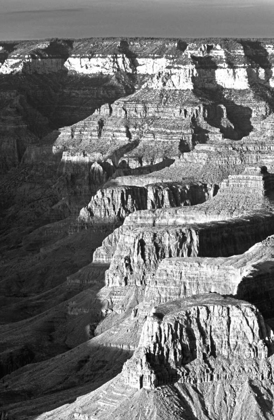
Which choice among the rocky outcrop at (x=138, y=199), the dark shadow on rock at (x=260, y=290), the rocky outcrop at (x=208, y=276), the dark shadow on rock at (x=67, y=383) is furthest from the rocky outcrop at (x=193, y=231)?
the dark shadow on rock at (x=260, y=290)

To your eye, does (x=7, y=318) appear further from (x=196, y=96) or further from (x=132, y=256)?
(x=196, y=96)

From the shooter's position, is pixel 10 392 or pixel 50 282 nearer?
pixel 10 392

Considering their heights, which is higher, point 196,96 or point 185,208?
point 196,96

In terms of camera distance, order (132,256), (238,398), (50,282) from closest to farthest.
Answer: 1. (238,398)
2. (132,256)
3. (50,282)

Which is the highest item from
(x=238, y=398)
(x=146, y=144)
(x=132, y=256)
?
(x=146, y=144)

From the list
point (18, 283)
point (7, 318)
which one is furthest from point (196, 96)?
point (7, 318)

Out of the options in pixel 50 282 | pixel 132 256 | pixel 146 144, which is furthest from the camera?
pixel 146 144

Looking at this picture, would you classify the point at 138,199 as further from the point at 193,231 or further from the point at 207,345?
the point at 207,345

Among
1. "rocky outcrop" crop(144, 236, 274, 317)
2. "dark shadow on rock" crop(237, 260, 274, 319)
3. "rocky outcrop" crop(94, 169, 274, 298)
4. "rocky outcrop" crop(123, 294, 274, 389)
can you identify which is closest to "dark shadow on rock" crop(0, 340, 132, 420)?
"rocky outcrop" crop(144, 236, 274, 317)

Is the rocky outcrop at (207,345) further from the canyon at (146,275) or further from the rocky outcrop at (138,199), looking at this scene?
the rocky outcrop at (138,199)
